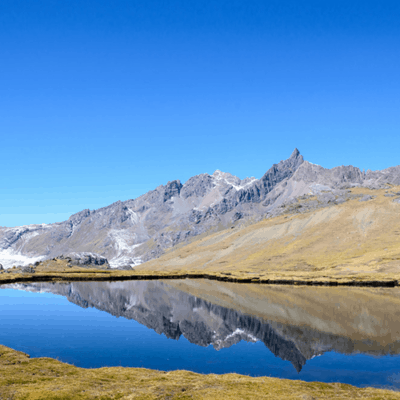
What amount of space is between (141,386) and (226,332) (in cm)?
3751

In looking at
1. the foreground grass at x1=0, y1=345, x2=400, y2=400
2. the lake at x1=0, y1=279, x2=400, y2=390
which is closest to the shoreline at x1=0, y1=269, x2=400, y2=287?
the lake at x1=0, y1=279, x2=400, y2=390

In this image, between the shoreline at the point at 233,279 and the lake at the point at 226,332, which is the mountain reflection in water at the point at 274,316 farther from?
the shoreline at the point at 233,279

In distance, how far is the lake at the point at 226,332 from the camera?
49.7 m

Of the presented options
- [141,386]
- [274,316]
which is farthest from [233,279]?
[141,386]

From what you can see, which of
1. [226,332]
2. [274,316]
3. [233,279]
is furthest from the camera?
[233,279]

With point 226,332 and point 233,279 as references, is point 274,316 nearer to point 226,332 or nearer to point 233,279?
point 226,332

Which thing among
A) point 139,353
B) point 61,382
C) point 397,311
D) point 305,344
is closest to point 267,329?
point 305,344

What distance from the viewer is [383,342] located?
2343 inches

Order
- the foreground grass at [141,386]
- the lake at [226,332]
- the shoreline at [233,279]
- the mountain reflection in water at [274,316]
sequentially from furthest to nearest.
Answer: the shoreline at [233,279]
the mountain reflection in water at [274,316]
the lake at [226,332]
the foreground grass at [141,386]

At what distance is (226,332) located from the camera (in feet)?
230

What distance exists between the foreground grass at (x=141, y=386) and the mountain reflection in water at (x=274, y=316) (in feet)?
48.8

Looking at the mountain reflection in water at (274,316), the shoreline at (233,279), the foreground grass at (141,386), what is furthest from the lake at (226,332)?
the shoreline at (233,279)

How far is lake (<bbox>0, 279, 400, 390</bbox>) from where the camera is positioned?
4972 centimetres

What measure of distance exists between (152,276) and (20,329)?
124871 mm
